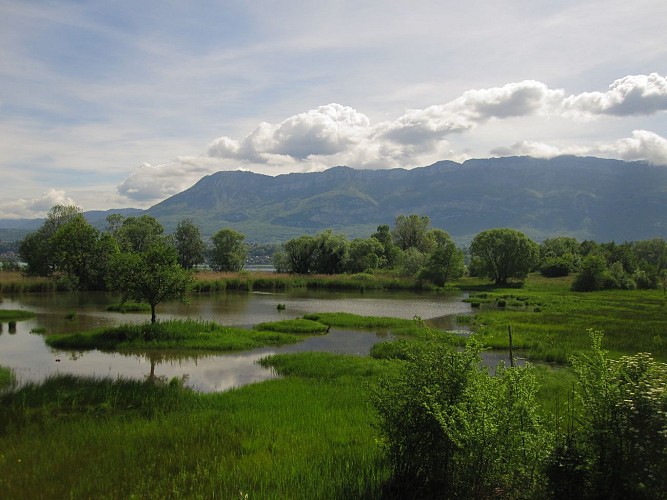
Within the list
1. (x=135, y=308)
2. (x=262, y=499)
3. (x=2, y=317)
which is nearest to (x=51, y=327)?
(x=2, y=317)

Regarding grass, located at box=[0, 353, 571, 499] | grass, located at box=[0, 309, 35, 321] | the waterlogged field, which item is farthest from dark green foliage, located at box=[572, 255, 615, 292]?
grass, located at box=[0, 309, 35, 321]

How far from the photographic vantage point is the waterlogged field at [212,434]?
367 inches

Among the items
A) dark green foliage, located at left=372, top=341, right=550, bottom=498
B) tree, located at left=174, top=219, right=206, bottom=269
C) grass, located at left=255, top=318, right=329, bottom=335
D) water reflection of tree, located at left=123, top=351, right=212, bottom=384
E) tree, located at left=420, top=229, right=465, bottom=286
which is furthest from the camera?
tree, located at left=174, top=219, right=206, bottom=269

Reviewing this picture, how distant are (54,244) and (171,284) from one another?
163 feet

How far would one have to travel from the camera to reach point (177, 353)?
87.7ft

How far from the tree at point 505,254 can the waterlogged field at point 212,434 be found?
73825mm

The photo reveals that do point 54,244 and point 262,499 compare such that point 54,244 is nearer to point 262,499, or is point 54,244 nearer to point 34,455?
point 34,455

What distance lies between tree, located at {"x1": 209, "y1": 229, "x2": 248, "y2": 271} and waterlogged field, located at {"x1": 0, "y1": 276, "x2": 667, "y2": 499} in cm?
8828

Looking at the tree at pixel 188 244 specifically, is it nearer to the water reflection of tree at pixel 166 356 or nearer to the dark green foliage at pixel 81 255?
the dark green foliage at pixel 81 255

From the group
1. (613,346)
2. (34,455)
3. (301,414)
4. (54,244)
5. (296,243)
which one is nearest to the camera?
(34,455)

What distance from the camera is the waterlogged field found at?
932 centimetres

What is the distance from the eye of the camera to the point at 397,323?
4003 centimetres

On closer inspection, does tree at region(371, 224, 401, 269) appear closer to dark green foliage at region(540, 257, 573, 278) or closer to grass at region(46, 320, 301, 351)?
dark green foliage at region(540, 257, 573, 278)

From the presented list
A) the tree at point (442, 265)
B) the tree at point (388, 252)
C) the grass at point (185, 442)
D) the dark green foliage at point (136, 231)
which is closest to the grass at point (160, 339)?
the grass at point (185, 442)
